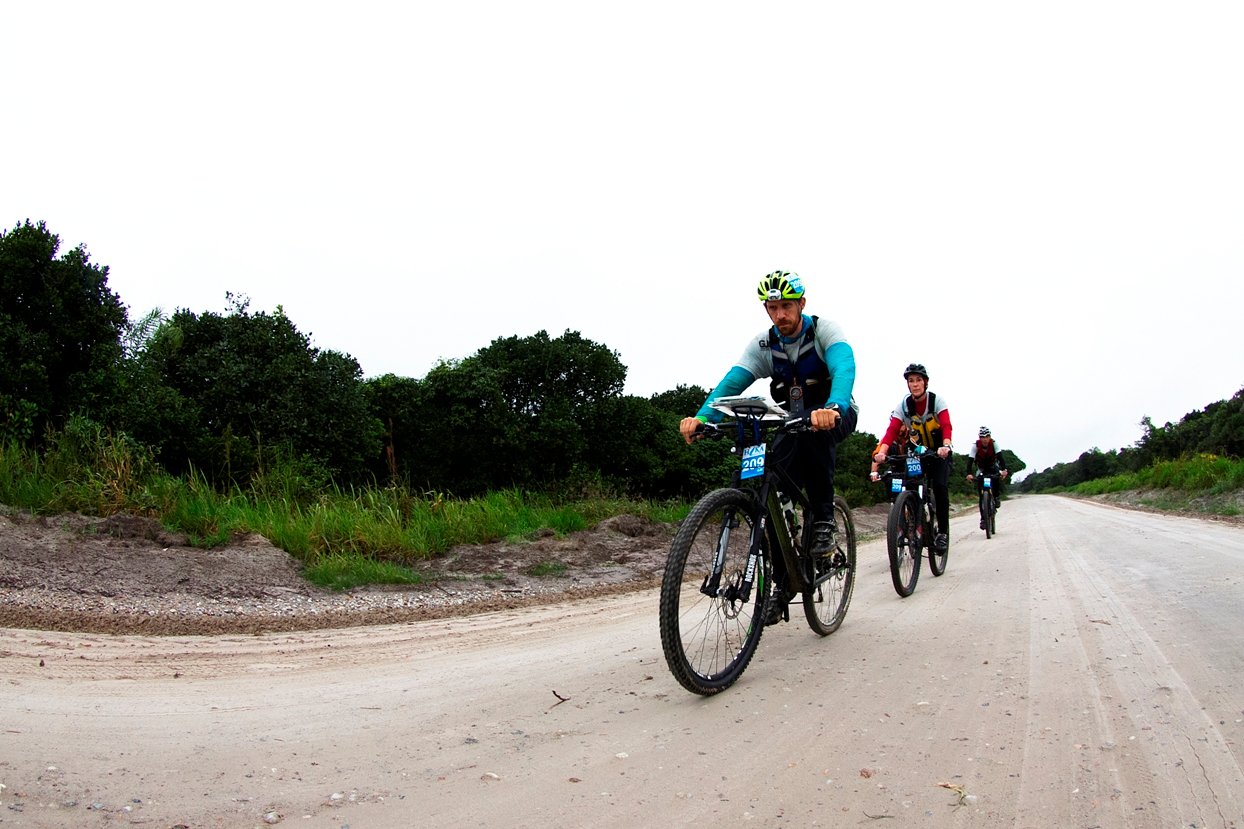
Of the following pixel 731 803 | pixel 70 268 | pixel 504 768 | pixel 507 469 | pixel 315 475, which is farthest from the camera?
pixel 507 469

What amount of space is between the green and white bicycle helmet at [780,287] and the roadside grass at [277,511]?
4394 mm

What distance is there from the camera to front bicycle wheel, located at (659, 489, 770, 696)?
332 centimetres

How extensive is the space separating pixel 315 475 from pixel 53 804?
1051 centimetres

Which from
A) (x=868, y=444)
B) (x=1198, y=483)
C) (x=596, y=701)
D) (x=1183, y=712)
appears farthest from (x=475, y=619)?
(x=868, y=444)

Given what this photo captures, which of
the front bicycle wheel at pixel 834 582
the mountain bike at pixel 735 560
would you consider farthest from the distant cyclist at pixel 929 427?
the mountain bike at pixel 735 560

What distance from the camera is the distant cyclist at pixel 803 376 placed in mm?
4348

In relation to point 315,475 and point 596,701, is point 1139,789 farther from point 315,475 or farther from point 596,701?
point 315,475

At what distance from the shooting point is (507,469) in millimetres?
17844

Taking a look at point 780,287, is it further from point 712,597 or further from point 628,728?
point 628,728

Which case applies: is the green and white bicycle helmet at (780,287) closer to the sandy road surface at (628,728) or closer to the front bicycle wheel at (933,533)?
the sandy road surface at (628,728)

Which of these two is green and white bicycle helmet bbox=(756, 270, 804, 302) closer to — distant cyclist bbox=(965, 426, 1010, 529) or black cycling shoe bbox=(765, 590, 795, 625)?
black cycling shoe bbox=(765, 590, 795, 625)

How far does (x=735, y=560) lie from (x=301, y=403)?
38.3ft

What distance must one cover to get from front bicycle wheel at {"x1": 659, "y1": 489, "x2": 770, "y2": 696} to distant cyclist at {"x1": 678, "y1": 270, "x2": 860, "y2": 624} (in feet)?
1.98

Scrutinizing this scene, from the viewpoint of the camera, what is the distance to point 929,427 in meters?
8.45
